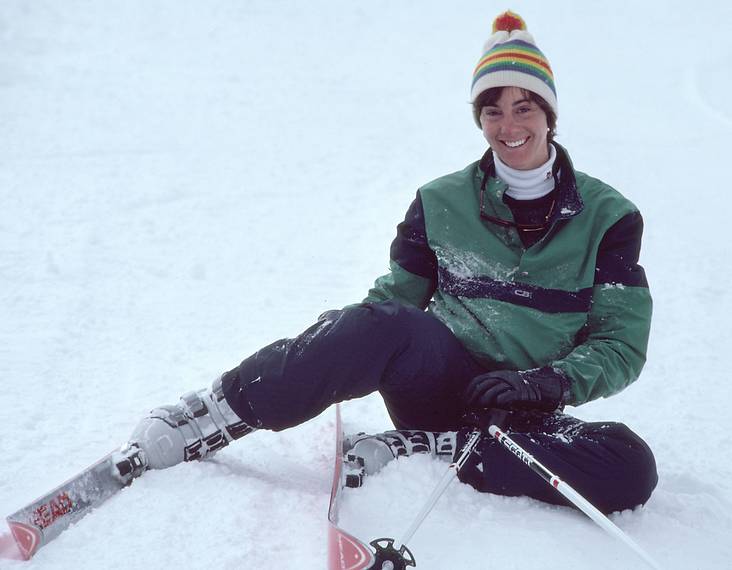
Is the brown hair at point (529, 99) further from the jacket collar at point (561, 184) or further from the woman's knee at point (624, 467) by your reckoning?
the woman's knee at point (624, 467)

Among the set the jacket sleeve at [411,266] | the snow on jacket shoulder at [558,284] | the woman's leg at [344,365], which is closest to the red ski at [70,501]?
the woman's leg at [344,365]

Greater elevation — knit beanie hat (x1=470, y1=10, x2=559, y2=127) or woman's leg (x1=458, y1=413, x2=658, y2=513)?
knit beanie hat (x1=470, y1=10, x2=559, y2=127)

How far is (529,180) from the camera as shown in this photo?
7.65 feet

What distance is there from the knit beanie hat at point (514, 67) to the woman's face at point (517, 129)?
42 mm

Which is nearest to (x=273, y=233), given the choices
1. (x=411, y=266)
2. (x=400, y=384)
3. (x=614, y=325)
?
(x=411, y=266)

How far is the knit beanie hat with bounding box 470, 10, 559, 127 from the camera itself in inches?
93.2

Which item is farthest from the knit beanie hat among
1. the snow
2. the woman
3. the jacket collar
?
the snow

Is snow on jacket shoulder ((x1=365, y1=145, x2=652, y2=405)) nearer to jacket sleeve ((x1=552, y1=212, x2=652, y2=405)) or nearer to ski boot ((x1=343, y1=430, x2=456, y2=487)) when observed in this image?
jacket sleeve ((x1=552, y1=212, x2=652, y2=405))

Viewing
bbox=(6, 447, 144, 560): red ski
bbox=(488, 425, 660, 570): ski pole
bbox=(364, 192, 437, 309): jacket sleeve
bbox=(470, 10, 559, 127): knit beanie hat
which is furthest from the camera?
bbox=(364, 192, 437, 309): jacket sleeve

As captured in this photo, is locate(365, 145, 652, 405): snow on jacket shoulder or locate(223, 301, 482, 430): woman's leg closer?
locate(223, 301, 482, 430): woman's leg

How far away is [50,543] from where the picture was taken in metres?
1.79

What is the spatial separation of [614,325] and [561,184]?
46 cm

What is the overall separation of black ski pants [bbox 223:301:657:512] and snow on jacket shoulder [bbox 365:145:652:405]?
0.17 meters

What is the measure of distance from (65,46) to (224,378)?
7385mm
